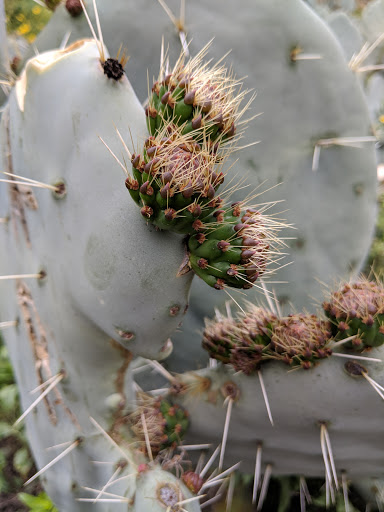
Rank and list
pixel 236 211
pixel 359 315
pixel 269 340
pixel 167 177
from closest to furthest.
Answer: pixel 167 177 → pixel 236 211 → pixel 359 315 → pixel 269 340

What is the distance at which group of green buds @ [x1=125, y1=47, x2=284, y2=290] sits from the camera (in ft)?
2.30

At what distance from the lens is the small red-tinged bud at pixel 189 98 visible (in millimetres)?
741

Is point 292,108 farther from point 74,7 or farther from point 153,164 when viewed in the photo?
point 153,164

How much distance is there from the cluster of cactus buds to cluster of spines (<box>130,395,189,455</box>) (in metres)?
0.45

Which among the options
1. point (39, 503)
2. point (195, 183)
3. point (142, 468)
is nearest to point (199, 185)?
point (195, 183)

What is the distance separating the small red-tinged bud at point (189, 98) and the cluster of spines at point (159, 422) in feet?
2.41

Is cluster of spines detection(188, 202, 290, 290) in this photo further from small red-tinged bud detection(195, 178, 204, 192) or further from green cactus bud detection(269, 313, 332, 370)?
green cactus bud detection(269, 313, 332, 370)

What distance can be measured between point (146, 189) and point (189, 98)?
160 millimetres

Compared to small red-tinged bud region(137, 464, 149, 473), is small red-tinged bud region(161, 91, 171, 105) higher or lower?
higher

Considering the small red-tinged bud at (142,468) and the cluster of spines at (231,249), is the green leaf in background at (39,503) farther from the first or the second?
the cluster of spines at (231,249)

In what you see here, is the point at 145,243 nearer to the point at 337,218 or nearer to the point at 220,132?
the point at 220,132

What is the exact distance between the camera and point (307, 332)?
3.45 feet

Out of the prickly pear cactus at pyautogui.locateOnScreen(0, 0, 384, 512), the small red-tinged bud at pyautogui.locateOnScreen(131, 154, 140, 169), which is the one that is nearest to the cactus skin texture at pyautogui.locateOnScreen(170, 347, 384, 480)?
the prickly pear cactus at pyautogui.locateOnScreen(0, 0, 384, 512)

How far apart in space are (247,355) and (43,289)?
1.59ft
